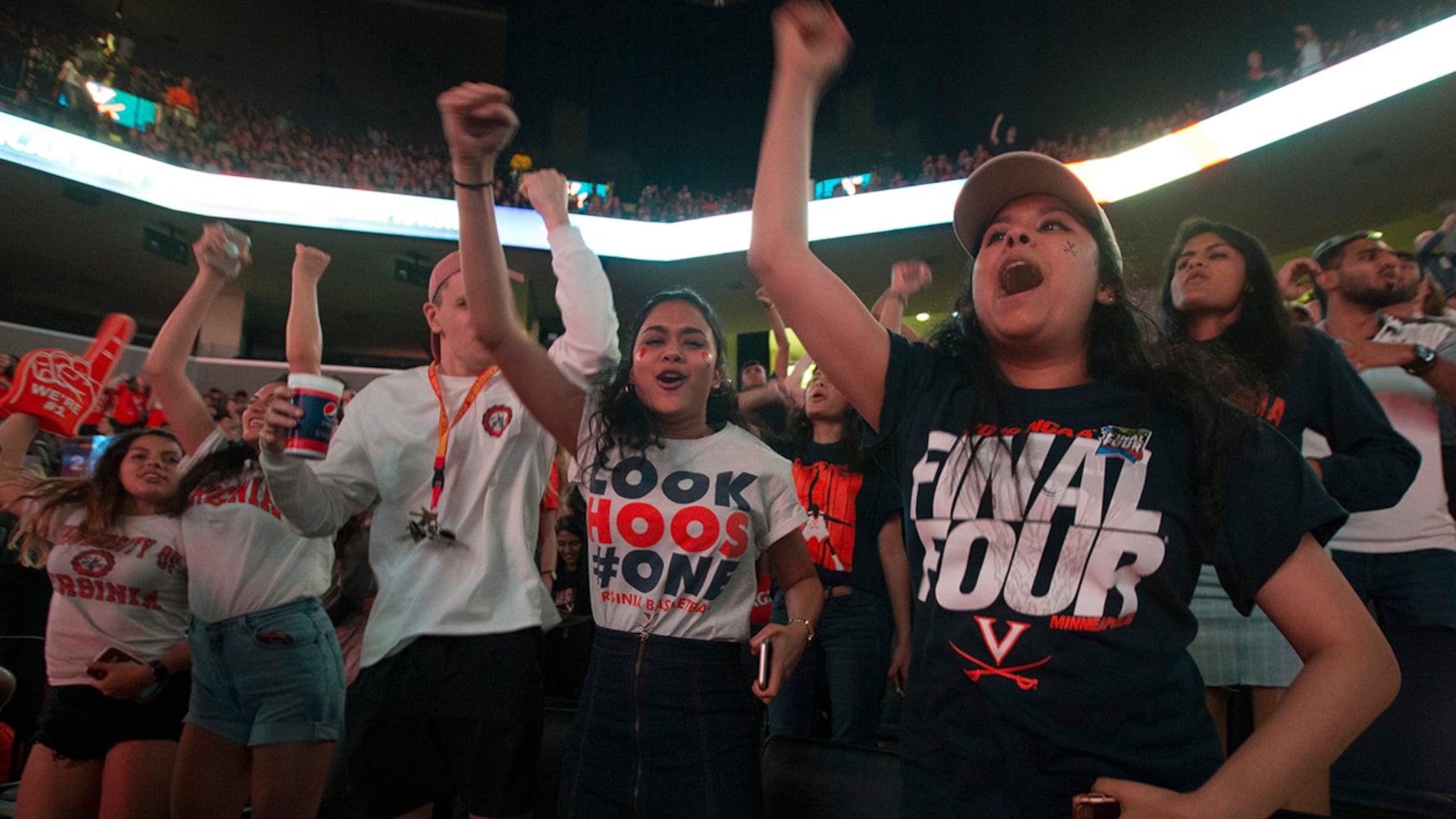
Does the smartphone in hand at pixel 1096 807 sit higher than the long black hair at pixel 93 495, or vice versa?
the long black hair at pixel 93 495

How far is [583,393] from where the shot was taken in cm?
205

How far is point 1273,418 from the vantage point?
1.95 m

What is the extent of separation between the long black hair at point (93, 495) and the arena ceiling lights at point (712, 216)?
853 cm

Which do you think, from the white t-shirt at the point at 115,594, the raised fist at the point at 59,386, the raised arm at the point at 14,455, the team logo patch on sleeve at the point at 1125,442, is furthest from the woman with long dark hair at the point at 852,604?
the raised fist at the point at 59,386

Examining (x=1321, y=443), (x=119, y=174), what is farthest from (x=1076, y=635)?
(x=119, y=174)

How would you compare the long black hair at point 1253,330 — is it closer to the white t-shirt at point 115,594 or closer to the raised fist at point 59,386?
the white t-shirt at point 115,594

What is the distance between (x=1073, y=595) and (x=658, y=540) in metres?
0.97

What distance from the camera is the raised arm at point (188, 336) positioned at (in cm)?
270

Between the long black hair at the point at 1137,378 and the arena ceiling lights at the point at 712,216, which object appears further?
the arena ceiling lights at the point at 712,216

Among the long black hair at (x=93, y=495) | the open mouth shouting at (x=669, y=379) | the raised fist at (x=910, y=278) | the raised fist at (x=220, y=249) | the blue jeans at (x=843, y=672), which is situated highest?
the raised fist at (x=220, y=249)

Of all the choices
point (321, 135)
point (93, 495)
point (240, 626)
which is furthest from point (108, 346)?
point (321, 135)

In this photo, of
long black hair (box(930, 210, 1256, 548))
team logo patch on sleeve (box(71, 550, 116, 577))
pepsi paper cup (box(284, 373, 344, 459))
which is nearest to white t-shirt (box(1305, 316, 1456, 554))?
long black hair (box(930, 210, 1256, 548))

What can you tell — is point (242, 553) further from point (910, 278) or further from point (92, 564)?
point (910, 278)

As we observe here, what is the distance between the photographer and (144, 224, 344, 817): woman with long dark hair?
2.46 m
